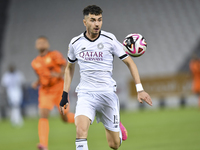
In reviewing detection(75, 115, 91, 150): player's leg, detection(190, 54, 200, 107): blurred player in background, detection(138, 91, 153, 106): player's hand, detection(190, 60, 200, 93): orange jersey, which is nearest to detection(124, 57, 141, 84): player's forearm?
detection(138, 91, 153, 106): player's hand

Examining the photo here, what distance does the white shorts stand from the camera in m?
5.50

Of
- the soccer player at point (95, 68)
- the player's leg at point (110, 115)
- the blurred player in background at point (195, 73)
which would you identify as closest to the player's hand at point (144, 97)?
the soccer player at point (95, 68)

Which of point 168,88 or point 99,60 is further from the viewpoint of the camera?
point 168,88

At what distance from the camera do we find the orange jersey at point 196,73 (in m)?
18.4

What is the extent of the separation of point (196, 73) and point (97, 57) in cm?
1420

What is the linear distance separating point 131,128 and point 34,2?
54.2 feet

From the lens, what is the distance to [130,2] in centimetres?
2550

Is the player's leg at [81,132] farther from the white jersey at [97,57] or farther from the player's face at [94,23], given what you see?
the player's face at [94,23]

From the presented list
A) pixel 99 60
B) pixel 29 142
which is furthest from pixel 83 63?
pixel 29 142

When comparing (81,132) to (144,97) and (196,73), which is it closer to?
(144,97)

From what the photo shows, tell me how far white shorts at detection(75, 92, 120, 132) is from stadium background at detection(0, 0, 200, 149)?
47.5 ft

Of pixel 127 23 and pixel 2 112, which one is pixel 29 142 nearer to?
pixel 2 112

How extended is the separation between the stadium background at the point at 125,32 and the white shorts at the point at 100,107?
570 inches

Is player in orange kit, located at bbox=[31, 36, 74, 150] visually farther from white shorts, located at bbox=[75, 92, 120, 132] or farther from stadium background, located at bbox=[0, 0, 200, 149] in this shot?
stadium background, located at bbox=[0, 0, 200, 149]
